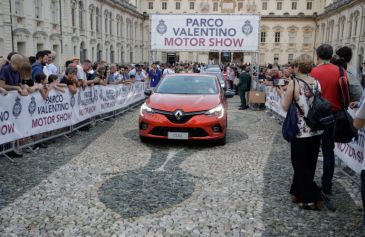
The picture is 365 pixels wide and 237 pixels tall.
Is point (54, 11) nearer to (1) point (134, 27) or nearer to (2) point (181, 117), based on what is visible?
(1) point (134, 27)

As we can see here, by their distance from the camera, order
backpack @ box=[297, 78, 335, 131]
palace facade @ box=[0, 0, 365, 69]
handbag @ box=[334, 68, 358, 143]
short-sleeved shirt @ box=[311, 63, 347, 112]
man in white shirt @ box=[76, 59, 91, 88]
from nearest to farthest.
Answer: backpack @ box=[297, 78, 335, 131] → handbag @ box=[334, 68, 358, 143] → short-sleeved shirt @ box=[311, 63, 347, 112] → man in white shirt @ box=[76, 59, 91, 88] → palace facade @ box=[0, 0, 365, 69]

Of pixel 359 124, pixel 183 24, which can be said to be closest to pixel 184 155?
pixel 359 124

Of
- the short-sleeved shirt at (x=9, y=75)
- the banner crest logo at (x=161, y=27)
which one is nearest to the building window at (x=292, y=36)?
the banner crest logo at (x=161, y=27)

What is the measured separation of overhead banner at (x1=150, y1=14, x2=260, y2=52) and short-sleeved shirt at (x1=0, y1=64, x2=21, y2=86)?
36.0ft

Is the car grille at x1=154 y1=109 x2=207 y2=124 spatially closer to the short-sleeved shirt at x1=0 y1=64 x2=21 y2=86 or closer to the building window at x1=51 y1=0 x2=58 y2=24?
the short-sleeved shirt at x1=0 y1=64 x2=21 y2=86

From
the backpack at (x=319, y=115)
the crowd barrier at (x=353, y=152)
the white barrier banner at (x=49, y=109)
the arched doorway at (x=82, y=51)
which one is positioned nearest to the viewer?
the backpack at (x=319, y=115)

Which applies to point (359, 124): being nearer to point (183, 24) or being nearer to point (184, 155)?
point (184, 155)

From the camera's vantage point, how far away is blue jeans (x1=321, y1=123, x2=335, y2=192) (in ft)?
16.2

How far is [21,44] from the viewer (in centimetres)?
3150

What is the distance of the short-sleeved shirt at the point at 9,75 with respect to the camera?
6.92 metres

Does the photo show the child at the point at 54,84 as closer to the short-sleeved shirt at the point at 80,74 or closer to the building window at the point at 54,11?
the short-sleeved shirt at the point at 80,74

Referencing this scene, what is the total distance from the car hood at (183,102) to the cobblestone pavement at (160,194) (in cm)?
91

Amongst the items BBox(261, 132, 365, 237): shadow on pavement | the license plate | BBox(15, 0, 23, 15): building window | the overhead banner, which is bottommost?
BBox(261, 132, 365, 237): shadow on pavement

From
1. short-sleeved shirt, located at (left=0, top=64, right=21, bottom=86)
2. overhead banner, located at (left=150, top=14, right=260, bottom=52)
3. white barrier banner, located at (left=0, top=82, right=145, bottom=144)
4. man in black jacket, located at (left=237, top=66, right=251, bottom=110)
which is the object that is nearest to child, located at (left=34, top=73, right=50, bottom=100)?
white barrier banner, located at (left=0, top=82, right=145, bottom=144)
